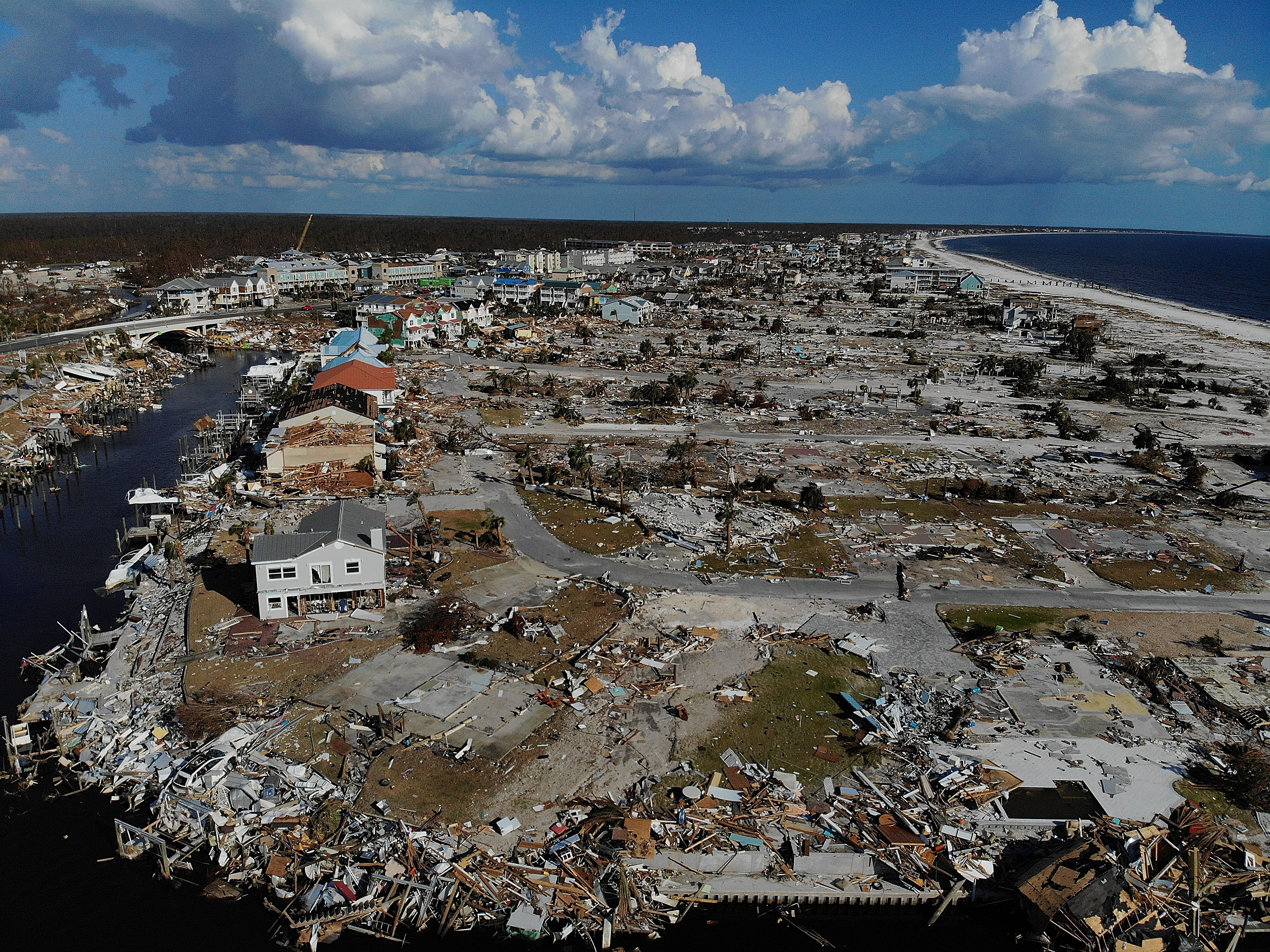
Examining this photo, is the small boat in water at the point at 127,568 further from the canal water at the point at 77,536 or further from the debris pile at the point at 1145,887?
the debris pile at the point at 1145,887

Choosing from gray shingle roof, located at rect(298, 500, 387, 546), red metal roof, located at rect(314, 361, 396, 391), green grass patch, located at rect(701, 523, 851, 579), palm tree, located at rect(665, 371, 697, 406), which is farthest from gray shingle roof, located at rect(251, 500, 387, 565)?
palm tree, located at rect(665, 371, 697, 406)

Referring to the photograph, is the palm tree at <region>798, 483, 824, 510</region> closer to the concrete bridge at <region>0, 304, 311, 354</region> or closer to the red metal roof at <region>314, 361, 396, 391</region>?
the red metal roof at <region>314, 361, 396, 391</region>

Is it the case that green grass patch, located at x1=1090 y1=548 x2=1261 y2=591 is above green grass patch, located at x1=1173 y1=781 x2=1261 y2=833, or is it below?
above

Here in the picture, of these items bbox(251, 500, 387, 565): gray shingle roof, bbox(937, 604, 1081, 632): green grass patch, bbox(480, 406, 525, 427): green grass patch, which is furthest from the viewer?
bbox(480, 406, 525, 427): green grass patch

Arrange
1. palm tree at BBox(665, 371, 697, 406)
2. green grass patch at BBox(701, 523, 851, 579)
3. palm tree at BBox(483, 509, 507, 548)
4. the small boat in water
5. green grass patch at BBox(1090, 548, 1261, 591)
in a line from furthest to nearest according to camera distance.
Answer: palm tree at BBox(665, 371, 697, 406), palm tree at BBox(483, 509, 507, 548), green grass patch at BBox(701, 523, 851, 579), green grass patch at BBox(1090, 548, 1261, 591), the small boat in water

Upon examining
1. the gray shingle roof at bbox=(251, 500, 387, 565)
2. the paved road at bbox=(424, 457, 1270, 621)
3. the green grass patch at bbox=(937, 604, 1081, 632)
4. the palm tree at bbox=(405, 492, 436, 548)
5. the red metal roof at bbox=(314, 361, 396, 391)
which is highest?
the red metal roof at bbox=(314, 361, 396, 391)

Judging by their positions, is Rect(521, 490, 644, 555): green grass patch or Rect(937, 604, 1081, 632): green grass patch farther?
Rect(521, 490, 644, 555): green grass patch
